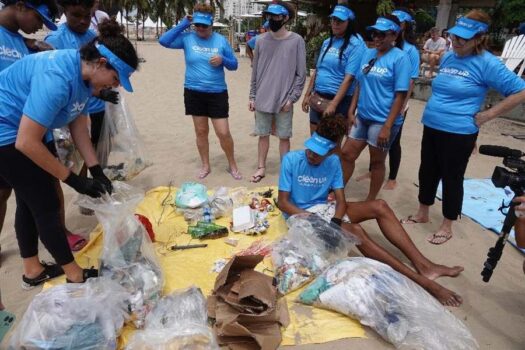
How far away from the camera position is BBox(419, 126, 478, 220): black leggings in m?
3.01

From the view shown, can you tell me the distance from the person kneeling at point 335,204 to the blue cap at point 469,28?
102 centimetres

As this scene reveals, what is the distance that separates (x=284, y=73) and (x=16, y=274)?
2920 millimetres

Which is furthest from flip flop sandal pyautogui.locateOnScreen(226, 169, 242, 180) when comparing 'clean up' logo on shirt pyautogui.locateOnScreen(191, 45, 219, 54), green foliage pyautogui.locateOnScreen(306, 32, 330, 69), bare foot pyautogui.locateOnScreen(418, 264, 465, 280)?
green foliage pyautogui.locateOnScreen(306, 32, 330, 69)

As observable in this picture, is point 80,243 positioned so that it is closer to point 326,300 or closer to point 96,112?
point 96,112

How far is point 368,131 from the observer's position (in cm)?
347

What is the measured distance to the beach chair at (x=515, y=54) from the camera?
827 centimetres

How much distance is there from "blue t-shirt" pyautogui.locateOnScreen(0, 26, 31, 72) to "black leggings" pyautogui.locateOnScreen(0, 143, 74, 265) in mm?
820

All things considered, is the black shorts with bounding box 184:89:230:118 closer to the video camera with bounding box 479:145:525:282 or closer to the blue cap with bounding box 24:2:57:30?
the blue cap with bounding box 24:2:57:30

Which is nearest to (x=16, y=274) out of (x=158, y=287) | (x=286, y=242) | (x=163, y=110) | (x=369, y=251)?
(x=158, y=287)

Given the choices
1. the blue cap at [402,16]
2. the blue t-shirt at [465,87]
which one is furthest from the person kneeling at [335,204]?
the blue cap at [402,16]

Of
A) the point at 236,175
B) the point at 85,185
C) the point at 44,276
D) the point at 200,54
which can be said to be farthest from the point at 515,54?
the point at 44,276

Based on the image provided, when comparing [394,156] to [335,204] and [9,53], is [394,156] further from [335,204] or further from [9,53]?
[9,53]

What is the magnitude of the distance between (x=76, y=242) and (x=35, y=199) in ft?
3.12

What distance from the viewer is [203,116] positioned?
4148 millimetres
